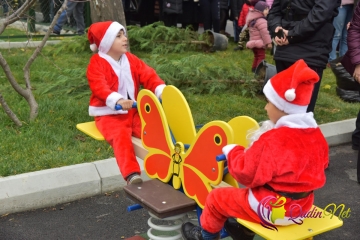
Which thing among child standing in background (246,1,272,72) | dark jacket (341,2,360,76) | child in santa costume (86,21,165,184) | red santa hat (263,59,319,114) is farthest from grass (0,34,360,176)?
red santa hat (263,59,319,114)

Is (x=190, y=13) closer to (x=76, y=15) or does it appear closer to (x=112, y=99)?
(x=76, y=15)

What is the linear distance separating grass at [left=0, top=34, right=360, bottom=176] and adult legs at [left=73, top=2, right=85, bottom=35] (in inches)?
73.8

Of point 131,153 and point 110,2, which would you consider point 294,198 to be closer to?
point 131,153

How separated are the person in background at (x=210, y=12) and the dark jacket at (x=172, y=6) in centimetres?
63

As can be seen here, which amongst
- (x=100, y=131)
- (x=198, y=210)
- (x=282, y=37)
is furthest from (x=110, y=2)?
(x=198, y=210)

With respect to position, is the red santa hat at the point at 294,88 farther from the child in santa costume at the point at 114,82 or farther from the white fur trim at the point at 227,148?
the child in santa costume at the point at 114,82

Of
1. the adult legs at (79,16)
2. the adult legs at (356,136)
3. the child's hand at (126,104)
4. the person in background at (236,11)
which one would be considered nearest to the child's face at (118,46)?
the child's hand at (126,104)

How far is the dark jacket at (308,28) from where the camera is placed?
449 centimetres

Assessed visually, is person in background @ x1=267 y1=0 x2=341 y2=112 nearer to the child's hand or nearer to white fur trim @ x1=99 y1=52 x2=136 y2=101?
white fur trim @ x1=99 y1=52 x2=136 y2=101

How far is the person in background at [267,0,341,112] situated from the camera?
4.50 meters

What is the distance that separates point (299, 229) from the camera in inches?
108

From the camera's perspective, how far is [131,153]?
3635 mm

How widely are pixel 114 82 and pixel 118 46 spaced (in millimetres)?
270

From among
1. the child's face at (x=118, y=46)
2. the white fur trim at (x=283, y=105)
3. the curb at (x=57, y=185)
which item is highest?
the child's face at (x=118, y=46)
